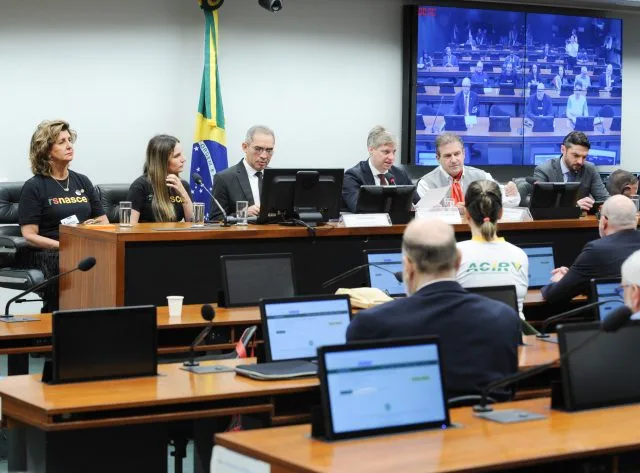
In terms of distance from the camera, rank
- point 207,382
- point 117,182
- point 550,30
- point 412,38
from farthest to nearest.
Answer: point 550,30 < point 412,38 < point 117,182 < point 207,382

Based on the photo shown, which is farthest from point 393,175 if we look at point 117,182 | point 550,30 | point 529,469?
point 529,469

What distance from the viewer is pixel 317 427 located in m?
3.17

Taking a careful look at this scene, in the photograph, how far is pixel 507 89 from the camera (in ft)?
37.2

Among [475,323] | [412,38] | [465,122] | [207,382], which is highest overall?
[412,38]

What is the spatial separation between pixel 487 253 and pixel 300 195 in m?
1.59

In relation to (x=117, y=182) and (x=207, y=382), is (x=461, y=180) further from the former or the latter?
(x=207, y=382)

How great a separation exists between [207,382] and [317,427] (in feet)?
3.48

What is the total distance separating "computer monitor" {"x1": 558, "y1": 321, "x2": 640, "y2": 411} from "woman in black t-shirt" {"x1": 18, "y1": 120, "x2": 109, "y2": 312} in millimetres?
4301

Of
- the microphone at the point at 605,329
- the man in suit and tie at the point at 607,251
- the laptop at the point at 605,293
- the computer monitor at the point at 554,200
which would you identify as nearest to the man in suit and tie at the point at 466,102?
the computer monitor at the point at 554,200

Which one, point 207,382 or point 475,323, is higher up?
point 475,323

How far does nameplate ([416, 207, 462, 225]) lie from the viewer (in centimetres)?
732

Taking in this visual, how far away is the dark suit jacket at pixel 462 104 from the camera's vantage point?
11047 millimetres

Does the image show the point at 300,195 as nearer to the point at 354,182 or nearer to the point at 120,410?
the point at 354,182

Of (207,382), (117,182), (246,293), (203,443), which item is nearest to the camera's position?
(207,382)
